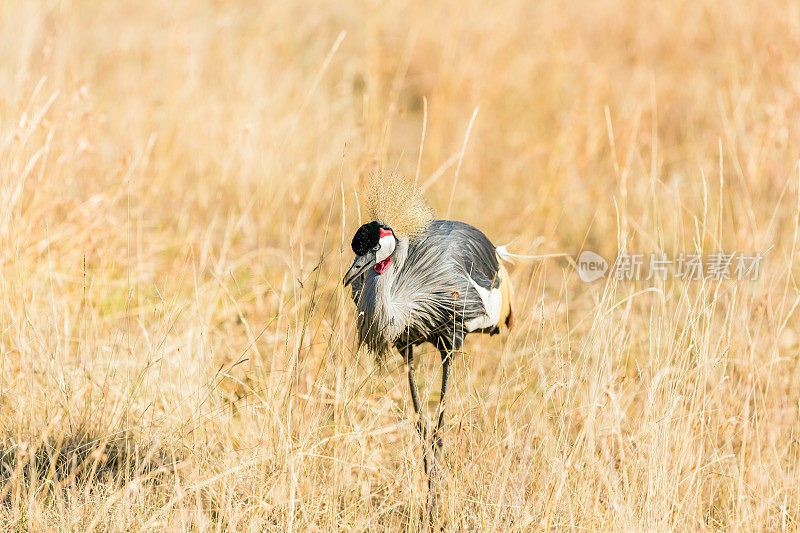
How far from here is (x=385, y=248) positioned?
2547 millimetres

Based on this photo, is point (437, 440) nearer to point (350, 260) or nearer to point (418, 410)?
point (418, 410)

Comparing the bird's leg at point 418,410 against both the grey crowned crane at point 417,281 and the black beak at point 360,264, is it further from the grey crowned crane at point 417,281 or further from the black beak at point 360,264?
the black beak at point 360,264

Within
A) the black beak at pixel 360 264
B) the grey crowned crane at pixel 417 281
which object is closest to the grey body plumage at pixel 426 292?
the grey crowned crane at pixel 417 281

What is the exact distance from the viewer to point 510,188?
5910 millimetres

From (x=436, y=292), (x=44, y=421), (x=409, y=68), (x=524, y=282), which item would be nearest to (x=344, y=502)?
(x=436, y=292)

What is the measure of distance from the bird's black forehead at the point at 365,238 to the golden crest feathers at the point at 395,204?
121 millimetres

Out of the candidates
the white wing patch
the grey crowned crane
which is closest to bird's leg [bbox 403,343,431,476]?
A: the grey crowned crane

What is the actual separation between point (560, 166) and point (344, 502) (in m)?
3.52

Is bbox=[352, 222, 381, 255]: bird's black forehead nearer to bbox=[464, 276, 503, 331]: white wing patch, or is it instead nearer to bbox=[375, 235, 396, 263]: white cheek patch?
bbox=[375, 235, 396, 263]: white cheek patch

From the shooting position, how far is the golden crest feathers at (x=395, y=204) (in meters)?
2.60

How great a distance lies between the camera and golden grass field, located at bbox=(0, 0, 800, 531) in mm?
2645

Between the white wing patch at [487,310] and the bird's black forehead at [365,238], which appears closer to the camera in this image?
the bird's black forehead at [365,238]

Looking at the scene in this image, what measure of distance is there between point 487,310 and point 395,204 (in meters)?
0.61

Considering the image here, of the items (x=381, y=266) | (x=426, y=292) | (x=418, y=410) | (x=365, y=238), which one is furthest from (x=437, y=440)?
(x=365, y=238)
